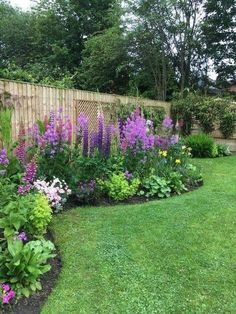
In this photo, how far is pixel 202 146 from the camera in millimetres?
9602

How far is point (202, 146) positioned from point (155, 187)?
4714mm

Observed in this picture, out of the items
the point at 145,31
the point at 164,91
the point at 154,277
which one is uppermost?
the point at 145,31

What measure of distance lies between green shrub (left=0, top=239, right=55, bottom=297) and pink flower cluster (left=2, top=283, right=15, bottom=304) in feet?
0.23

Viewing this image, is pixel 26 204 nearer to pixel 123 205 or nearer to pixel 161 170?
pixel 123 205

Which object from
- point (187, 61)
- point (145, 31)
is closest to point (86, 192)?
point (145, 31)

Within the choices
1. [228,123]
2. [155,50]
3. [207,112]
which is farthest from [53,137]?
[155,50]

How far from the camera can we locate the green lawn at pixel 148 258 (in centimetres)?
259

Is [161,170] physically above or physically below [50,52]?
below

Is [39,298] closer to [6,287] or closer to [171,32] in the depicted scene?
[6,287]

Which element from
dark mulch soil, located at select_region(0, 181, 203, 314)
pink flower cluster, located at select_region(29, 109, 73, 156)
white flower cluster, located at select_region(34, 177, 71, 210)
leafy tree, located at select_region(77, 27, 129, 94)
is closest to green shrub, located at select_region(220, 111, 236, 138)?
leafy tree, located at select_region(77, 27, 129, 94)

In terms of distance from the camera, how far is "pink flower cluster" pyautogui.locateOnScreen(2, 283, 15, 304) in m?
2.42

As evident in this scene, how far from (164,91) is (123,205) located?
10.2m

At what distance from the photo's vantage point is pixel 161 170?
5.71m

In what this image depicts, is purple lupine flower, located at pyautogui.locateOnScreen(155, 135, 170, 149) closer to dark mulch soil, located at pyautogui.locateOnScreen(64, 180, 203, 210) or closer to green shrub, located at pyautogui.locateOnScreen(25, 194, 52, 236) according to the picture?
dark mulch soil, located at pyautogui.locateOnScreen(64, 180, 203, 210)
